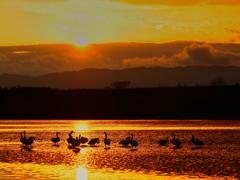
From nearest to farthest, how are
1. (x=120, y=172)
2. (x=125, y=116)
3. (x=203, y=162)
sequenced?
(x=120, y=172)
(x=203, y=162)
(x=125, y=116)

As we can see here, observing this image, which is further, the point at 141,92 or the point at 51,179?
the point at 141,92

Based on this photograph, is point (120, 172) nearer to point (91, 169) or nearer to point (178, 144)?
point (91, 169)

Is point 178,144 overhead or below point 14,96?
below

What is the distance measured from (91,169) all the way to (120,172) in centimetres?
177

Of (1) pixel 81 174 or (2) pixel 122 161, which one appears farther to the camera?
(2) pixel 122 161

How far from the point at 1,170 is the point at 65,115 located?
66.7 m

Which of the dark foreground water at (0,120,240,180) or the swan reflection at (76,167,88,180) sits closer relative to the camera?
the swan reflection at (76,167,88,180)

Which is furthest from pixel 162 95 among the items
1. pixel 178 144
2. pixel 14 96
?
pixel 178 144

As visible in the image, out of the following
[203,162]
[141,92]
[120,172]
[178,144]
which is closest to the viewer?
[120,172]

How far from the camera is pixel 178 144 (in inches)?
1407

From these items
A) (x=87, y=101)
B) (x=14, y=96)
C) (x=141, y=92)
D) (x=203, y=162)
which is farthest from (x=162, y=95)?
(x=203, y=162)

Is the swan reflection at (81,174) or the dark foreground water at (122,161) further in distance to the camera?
the dark foreground water at (122,161)

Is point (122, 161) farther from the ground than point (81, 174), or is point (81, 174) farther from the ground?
point (122, 161)

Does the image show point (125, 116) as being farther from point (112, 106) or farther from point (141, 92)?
point (141, 92)
